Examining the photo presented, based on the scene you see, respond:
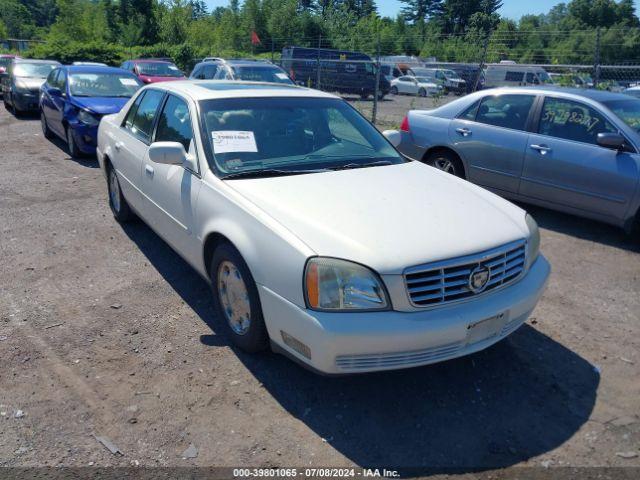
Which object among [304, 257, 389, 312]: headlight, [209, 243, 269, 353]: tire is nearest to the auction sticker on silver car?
[304, 257, 389, 312]: headlight

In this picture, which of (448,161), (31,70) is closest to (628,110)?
(448,161)

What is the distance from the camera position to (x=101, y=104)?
9.26 metres

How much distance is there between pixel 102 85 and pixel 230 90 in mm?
6529

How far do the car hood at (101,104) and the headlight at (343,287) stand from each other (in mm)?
7309

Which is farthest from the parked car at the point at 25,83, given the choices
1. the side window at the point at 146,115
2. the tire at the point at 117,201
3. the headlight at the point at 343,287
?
the headlight at the point at 343,287

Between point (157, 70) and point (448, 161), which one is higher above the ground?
point (157, 70)

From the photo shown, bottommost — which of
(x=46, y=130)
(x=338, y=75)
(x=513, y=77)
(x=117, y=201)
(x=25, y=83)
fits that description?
(x=46, y=130)

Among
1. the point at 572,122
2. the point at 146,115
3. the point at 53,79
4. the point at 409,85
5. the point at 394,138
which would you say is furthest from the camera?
the point at 409,85

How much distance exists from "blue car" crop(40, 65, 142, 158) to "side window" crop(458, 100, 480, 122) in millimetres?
5538

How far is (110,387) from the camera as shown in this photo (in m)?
3.34

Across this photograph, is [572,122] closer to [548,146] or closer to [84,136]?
[548,146]

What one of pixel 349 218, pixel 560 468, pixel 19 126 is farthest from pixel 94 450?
pixel 19 126

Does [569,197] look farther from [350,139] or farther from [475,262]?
[475,262]

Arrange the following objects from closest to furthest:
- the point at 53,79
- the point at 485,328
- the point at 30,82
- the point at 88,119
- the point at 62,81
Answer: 1. the point at 485,328
2. the point at 88,119
3. the point at 62,81
4. the point at 53,79
5. the point at 30,82
